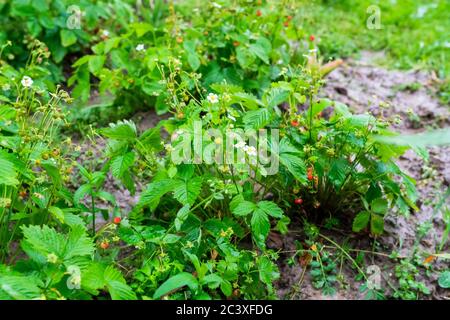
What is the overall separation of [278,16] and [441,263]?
1629 mm

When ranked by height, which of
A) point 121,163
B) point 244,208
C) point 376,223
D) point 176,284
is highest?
point 121,163

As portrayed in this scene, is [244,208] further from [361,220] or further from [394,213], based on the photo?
[394,213]

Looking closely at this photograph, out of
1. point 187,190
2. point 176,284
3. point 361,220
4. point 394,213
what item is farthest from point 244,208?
point 394,213

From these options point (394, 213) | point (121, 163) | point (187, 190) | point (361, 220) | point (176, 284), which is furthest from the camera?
point (394, 213)

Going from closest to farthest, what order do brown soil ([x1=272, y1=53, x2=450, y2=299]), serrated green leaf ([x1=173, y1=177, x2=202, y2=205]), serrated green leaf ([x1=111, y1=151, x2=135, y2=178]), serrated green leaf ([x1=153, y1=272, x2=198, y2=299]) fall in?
1. serrated green leaf ([x1=153, y1=272, x2=198, y2=299])
2. serrated green leaf ([x1=173, y1=177, x2=202, y2=205])
3. serrated green leaf ([x1=111, y1=151, x2=135, y2=178])
4. brown soil ([x1=272, y1=53, x2=450, y2=299])

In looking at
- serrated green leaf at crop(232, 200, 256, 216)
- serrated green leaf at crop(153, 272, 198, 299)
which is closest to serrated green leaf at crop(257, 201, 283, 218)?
serrated green leaf at crop(232, 200, 256, 216)

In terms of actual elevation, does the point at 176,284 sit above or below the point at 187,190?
below

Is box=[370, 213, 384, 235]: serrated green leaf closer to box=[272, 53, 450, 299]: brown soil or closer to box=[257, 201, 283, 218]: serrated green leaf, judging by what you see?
box=[272, 53, 450, 299]: brown soil

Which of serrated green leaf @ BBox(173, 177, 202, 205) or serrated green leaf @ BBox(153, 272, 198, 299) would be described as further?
serrated green leaf @ BBox(173, 177, 202, 205)

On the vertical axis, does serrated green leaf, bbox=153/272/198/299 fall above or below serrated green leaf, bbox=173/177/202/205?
below

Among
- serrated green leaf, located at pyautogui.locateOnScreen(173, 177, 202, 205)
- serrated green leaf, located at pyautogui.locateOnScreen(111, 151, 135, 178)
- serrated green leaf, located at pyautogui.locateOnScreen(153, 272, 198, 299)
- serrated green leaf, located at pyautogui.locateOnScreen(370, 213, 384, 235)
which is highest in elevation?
serrated green leaf, located at pyautogui.locateOnScreen(111, 151, 135, 178)
